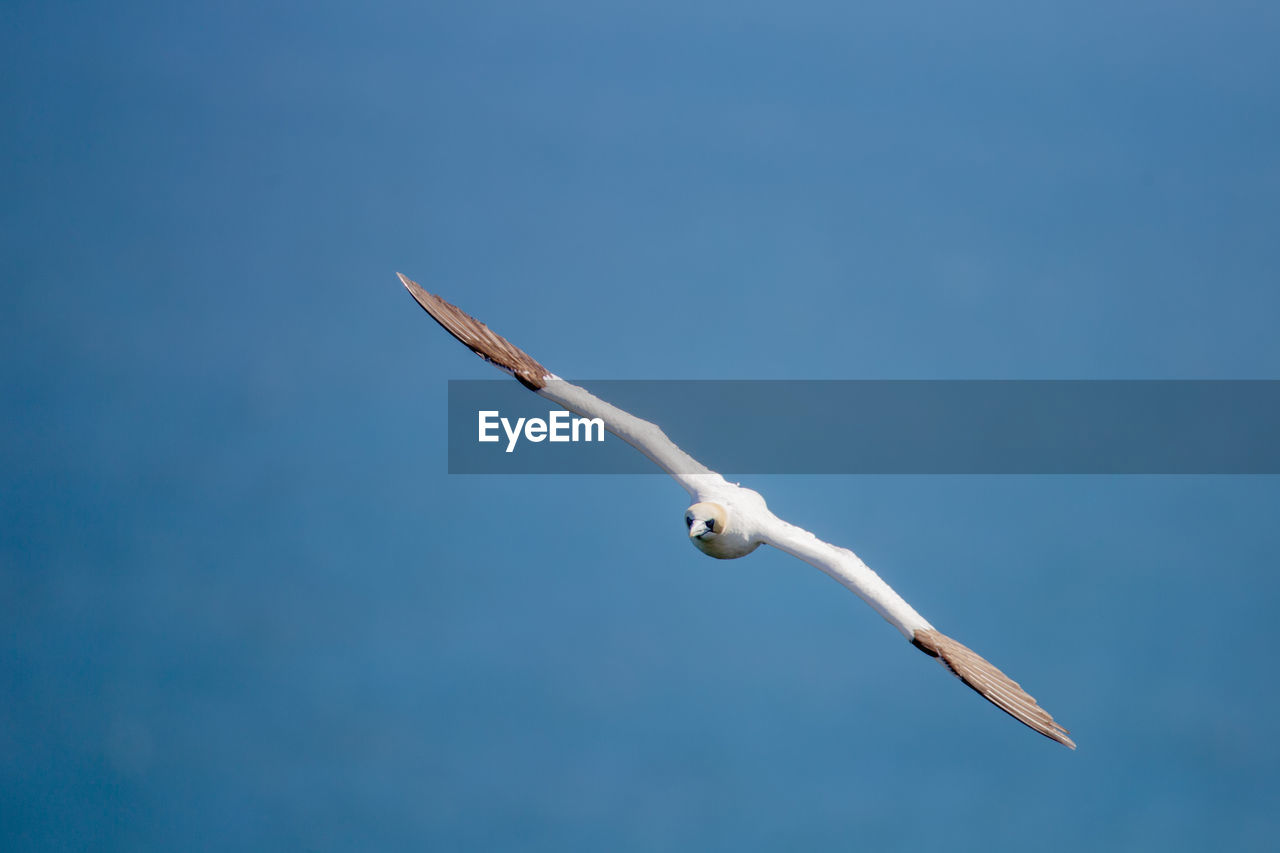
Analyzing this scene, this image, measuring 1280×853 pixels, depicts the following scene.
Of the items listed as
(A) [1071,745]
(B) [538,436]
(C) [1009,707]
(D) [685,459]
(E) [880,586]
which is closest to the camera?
(A) [1071,745]

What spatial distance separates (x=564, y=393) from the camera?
26.1 meters

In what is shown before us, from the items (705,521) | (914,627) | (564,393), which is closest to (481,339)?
(564,393)

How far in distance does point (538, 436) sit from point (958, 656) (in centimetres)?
1021

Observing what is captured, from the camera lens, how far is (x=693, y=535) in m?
23.4

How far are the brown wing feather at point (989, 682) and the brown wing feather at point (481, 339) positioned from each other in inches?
337

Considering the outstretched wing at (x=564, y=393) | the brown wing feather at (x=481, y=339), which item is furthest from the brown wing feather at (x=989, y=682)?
the brown wing feather at (x=481, y=339)

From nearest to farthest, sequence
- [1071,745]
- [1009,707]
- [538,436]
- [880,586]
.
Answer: [1071,745]
[1009,707]
[880,586]
[538,436]

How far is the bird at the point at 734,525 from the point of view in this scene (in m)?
21.5

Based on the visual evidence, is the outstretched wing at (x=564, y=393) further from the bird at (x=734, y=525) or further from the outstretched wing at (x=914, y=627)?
the outstretched wing at (x=914, y=627)

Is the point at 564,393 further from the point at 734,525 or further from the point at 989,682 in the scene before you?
the point at 989,682

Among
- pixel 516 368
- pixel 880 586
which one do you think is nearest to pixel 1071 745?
pixel 880 586

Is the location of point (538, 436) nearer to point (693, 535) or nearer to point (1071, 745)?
point (693, 535)

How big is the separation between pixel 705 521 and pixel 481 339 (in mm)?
5840

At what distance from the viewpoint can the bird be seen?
21469 mm
